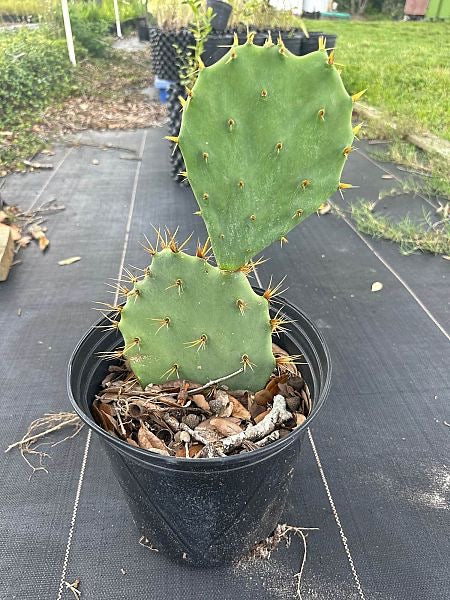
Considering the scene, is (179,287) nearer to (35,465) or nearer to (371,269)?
(35,465)

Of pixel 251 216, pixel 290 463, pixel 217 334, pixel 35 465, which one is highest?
pixel 251 216

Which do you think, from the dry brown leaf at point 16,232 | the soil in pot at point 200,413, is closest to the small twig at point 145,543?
A: the soil in pot at point 200,413

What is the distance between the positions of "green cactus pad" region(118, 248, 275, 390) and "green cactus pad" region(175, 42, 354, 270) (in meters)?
0.07

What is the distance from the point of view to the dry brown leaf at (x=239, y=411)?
3.34ft

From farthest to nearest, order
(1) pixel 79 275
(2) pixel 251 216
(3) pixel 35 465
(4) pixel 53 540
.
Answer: (1) pixel 79 275
(3) pixel 35 465
(4) pixel 53 540
(2) pixel 251 216

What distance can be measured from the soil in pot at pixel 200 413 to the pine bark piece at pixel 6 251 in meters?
1.14

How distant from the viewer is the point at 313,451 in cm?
133

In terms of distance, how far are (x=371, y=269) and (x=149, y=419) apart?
138cm

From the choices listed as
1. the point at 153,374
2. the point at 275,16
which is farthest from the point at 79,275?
the point at 275,16

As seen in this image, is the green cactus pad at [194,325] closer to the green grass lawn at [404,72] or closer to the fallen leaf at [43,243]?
the fallen leaf at [43,243]

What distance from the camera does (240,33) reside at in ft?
12.0

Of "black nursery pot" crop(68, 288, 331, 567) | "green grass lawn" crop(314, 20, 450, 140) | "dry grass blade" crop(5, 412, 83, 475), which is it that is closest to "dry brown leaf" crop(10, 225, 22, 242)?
"dry grass blade" crop(5, 412, 83, 475)

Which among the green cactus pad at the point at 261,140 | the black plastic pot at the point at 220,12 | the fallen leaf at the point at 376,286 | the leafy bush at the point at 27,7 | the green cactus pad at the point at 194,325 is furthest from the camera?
the leafy bush at the point at 27,7

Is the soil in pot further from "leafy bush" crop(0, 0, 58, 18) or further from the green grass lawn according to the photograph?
"leafy bush" crop(0, 0, 58, 18)
